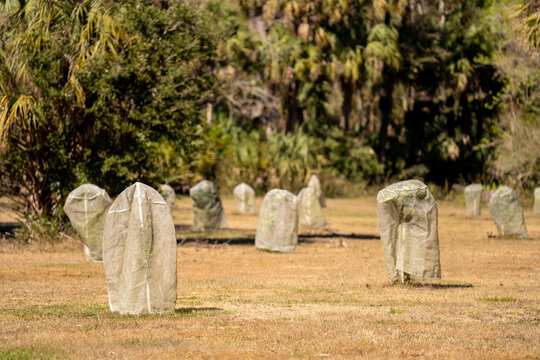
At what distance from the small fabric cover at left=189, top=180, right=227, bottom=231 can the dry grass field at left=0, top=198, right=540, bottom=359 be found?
18.4 feet

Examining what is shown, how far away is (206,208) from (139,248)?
1634 cm

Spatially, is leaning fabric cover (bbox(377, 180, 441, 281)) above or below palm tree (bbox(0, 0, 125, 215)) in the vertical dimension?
below

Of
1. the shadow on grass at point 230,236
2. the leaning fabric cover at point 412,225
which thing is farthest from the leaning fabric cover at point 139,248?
the shadow on grass at point 230,236

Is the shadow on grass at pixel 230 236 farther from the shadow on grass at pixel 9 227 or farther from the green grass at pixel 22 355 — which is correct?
the green grass at pixel 22 355

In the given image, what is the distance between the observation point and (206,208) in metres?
25.6

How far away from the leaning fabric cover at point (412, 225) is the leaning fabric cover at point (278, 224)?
7.44 meters

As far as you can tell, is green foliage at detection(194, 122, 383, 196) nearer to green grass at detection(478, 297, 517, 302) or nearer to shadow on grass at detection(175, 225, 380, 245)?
shadow on grass at detection(175, 225, 380, 245)

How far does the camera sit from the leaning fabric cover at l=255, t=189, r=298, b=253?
64.4 feet

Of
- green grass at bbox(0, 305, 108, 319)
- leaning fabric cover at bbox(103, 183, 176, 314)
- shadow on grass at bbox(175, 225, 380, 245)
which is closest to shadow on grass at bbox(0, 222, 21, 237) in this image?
shadow on grass at bbox(175, 225, 380, 245)

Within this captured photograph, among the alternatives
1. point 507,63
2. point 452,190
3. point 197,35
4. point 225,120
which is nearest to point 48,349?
point 197,35

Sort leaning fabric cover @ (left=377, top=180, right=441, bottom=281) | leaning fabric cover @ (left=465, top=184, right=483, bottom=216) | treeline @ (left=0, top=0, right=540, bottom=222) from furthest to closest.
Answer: treeline @ (left=0, top=0, right=540, bottom=222)
leaning fabric cover @ (left=465, top=184, right=483, bottom=216)
leaning fabric cover @ (left=377, top=180, right=441, bottom=281)

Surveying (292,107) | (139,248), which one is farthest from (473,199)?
(139,248)

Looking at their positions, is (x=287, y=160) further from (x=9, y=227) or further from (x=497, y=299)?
(x=497, y=299)

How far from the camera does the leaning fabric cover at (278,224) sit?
1964cm
